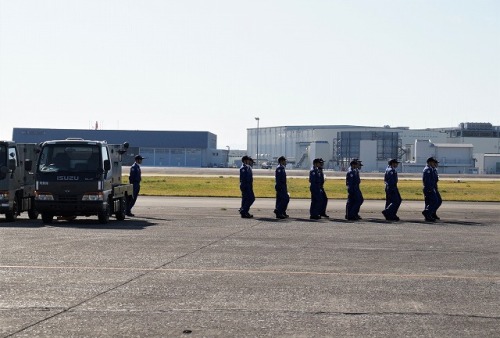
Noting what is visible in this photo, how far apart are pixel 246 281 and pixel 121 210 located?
13061 millimetres

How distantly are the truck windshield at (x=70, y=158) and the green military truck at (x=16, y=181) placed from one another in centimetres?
47

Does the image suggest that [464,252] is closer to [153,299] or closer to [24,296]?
[153,299]

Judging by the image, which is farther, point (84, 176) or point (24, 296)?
point (84, 176)

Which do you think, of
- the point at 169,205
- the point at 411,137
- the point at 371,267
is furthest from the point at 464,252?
the point at 411,137

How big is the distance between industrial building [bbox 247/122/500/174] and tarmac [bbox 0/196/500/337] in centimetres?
8892

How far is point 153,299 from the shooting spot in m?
10.3

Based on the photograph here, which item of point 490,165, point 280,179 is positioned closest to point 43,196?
point 280,179

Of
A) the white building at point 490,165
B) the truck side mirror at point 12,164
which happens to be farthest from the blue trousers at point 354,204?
the white building at point 490,165

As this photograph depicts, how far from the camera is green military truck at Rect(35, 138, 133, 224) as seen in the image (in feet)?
72.9

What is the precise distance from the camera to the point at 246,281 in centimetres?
1195

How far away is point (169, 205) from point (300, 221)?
858cm

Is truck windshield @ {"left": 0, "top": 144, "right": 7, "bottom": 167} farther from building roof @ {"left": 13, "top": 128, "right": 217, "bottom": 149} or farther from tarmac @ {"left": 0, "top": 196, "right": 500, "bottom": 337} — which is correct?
building roof @ {"left": 13, "top": 128, "right": 217, "bottom": 149}

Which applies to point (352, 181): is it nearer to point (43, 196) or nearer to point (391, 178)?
point (391, 178)

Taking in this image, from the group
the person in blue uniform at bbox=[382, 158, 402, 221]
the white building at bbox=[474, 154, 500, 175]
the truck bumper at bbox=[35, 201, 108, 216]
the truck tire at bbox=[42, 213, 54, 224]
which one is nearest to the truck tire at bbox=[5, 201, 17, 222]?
the truck tire at bbox=[42, 213, 54, 224]
